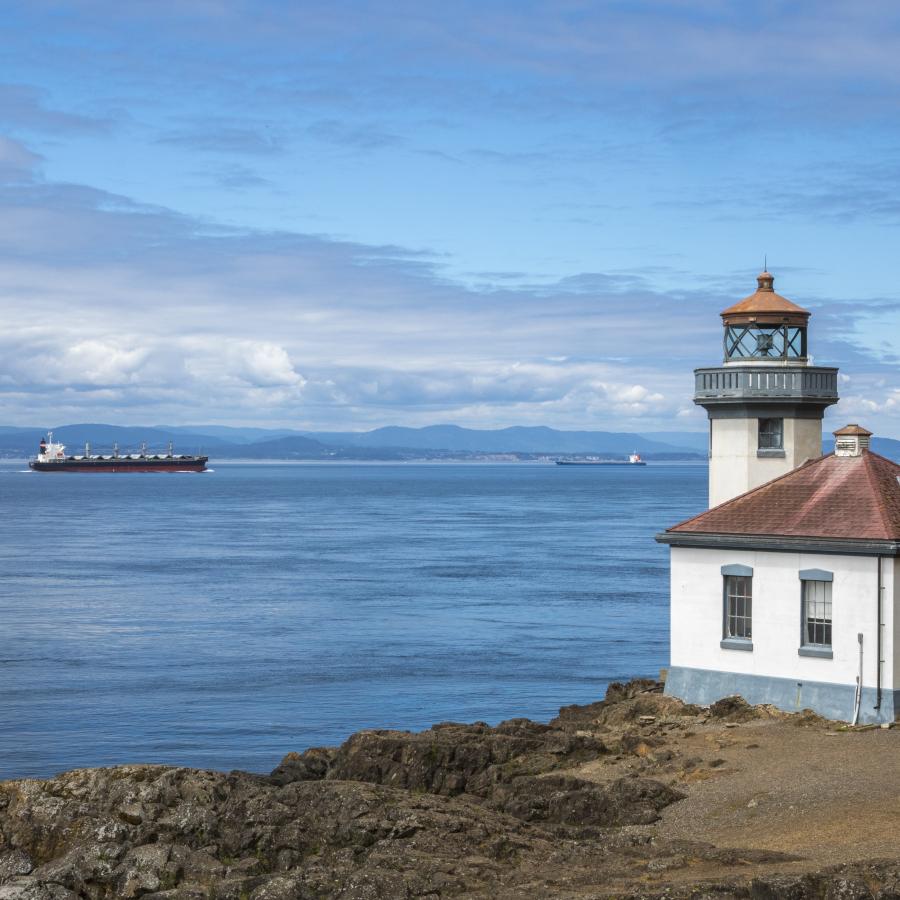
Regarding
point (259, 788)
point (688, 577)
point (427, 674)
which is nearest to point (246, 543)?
point (427, 674)

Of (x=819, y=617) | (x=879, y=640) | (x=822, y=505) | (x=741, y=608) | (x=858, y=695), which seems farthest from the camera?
(x=741, y=608)

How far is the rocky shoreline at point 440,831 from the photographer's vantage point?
1473 cm

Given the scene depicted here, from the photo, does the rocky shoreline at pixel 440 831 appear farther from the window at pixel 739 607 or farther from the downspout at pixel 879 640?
the window at pixel 739 607

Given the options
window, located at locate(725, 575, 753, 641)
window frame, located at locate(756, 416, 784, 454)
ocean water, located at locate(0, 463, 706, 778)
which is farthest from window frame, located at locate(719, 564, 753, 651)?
ocean water, located at locate(0, 463, 706, 778)

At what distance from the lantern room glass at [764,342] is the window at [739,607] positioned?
5437mm

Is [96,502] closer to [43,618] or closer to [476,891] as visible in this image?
[43,618]

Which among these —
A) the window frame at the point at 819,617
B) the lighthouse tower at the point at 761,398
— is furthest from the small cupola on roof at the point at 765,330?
the window frame at the point at 819,617

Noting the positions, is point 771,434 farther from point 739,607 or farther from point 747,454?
point 739,607

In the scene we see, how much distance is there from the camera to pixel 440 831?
16.5 meters

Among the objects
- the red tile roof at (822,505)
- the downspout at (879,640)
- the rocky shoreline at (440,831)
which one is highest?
the red tile roof at (822,505)

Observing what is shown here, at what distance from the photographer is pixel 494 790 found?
66.9ft

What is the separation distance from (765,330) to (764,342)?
0.84 feet

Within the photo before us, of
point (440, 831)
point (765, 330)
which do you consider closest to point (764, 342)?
point (765, 330)

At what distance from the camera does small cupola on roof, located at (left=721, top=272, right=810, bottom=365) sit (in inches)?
1106
